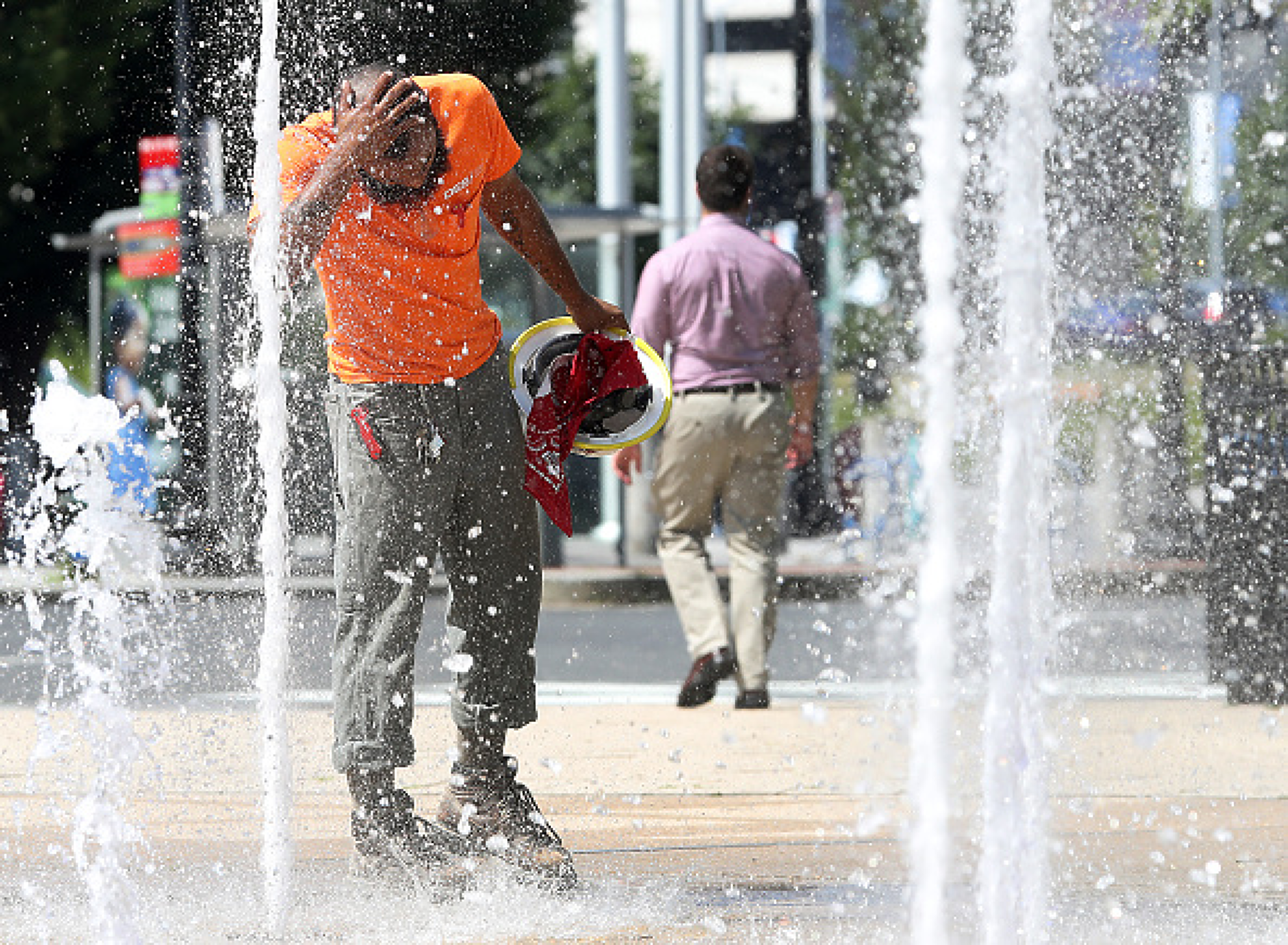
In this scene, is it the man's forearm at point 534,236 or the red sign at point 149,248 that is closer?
the man's forearm at point 534,236

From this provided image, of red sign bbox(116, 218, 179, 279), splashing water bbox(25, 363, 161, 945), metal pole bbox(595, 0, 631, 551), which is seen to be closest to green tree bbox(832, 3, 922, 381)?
metal pole bbox(595, 0, 631, 551)

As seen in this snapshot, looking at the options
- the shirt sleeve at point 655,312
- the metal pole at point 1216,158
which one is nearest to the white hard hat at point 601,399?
the shirt sleeve at point 655,312

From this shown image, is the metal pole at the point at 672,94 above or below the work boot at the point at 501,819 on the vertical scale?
above

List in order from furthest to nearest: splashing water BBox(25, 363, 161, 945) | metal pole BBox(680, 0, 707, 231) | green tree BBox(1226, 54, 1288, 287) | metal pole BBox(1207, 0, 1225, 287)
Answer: green tree BBox(1226, 54, 1288, 287) → metal pole BBox(680, 0, 707, 231) → metal pole BBox(1207, 0, 1225, 287) → splashing water BBox(25, 363, 161, 945)

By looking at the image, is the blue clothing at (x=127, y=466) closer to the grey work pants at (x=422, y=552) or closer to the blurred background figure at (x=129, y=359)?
the grey work pants at (x=422, y=552)

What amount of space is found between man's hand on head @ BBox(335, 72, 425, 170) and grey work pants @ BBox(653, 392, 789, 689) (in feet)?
9.53

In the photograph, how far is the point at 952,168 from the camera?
3467 millimetres

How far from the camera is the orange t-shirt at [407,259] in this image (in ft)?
13.5

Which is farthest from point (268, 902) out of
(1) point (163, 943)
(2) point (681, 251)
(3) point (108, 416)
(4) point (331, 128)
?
(2) point (681, 251)

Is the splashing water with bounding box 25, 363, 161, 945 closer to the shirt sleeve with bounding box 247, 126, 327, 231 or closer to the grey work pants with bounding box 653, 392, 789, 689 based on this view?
the shirt sleeve with bounding box 247, 126, 327, 231

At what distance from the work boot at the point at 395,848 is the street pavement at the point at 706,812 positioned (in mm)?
64

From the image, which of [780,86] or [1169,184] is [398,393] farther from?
[780,86]

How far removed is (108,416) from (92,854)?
4.00 feet

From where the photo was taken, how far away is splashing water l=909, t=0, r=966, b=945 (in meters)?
3.20
